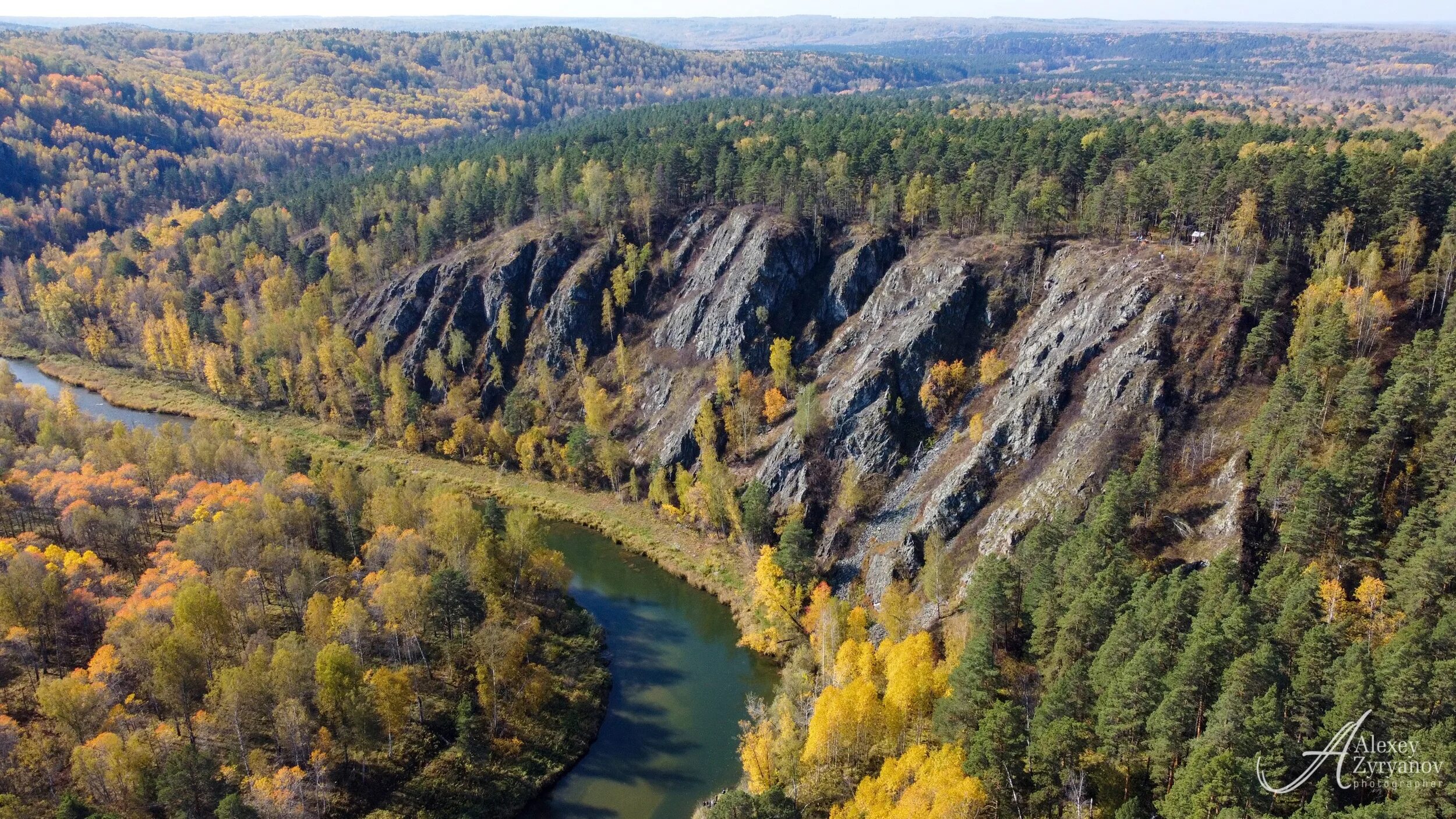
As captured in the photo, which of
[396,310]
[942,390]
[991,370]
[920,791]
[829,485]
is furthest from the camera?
[396,310]

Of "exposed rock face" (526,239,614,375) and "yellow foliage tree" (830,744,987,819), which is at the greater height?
"exposed rock face" (526,239,614,375)

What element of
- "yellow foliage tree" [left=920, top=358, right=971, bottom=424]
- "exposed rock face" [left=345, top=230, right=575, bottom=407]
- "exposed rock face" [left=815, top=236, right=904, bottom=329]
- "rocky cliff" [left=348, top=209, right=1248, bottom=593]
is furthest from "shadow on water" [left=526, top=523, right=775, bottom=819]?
Answer: "exposed rock face" [left=345, top=230, right=575, bottom=407]

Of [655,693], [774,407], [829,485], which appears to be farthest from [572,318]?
[655,693]

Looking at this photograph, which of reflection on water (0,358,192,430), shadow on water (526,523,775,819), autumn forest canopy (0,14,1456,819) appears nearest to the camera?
autumn forest canopy (0,14,1456,819)

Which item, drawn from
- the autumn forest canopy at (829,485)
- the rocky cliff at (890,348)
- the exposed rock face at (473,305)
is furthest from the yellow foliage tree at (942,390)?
the exposed rock face at (473,305)

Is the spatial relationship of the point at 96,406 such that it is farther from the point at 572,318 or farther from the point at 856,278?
the point at 856,278
